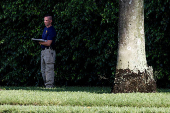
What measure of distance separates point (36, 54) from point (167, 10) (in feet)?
15.5

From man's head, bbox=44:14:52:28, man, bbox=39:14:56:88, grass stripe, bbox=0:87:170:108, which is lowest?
grass stripe, bbox=0:87:170:108

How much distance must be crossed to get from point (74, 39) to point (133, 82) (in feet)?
13.3

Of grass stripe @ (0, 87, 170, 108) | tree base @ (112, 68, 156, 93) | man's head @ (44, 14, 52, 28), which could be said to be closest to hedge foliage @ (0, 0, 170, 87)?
man's head @ (44, 14, 52, 28)

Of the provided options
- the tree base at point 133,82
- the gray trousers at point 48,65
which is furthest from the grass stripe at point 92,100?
the gray trousers at point 48,65

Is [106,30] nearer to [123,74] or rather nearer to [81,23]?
[81,23]

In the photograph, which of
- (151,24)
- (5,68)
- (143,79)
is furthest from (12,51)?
(143,79)

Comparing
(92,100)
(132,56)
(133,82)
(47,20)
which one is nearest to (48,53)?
(47,20)

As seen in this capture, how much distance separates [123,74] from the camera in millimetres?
8500

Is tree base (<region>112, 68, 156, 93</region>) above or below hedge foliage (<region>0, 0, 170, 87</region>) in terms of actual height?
below

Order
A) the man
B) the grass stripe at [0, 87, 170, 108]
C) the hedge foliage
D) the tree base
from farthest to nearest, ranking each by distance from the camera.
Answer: the hedge foliage < the man < the tree base < the grass stripe at [0, 87, 170, 108]

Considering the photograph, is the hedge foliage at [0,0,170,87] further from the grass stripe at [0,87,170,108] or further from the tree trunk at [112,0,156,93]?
the grass stripe at [0,87,170,108]

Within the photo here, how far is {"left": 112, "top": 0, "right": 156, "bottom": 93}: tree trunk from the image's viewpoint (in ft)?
27.8

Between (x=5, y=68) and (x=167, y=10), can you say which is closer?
(x=167, y=10)

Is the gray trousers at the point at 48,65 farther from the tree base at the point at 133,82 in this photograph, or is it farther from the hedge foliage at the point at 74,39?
the tree base at the point at 133,82
